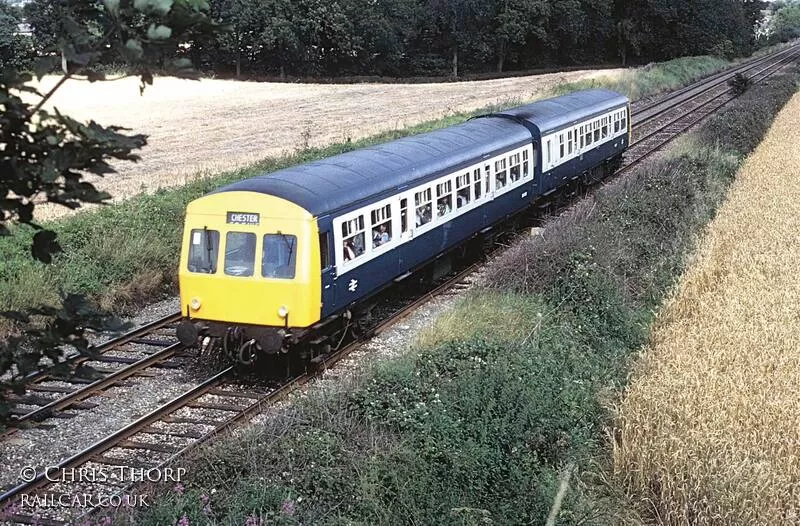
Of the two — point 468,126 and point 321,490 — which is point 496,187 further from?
point 321,490

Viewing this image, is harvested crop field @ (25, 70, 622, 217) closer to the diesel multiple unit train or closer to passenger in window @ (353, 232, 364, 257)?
the diesel multiple unit train

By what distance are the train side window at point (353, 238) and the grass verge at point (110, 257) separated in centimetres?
359

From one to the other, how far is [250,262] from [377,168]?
2.89 metres

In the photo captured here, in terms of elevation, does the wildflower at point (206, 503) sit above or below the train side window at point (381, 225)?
below

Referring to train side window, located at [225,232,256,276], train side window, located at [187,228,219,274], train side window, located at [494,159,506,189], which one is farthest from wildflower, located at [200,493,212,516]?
train side window, located at [494,159,506,189]

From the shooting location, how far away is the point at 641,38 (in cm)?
7894

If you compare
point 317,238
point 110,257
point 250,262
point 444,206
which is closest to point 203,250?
point 250,262

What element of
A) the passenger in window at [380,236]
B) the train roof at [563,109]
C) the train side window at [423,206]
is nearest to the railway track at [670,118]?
the train roof at [563,109]

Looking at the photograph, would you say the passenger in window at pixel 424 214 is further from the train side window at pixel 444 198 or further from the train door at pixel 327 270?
the train door at pixel 327 270

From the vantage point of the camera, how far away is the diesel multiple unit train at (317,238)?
10625 mm

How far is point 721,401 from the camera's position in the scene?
9102 mm

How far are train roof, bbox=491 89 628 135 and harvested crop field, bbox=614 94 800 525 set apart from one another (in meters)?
4.99

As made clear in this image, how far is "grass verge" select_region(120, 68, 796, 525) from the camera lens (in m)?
6.93

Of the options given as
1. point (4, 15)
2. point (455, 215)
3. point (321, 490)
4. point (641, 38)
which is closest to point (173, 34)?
point (321, 490)
